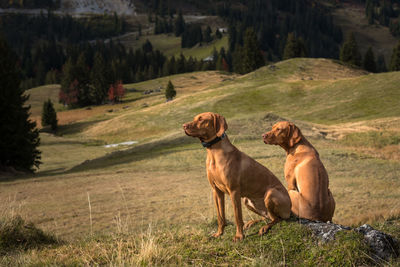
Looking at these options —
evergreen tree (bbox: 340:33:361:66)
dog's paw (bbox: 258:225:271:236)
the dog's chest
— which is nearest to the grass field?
dog's paw (bbox: 258:225:271:236)

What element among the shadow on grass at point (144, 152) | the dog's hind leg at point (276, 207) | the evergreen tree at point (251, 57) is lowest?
the shadow on grass at point (144, 152)

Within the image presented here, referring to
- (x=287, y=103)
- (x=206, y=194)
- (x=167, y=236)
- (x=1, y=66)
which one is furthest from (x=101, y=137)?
(x=167, y=236)

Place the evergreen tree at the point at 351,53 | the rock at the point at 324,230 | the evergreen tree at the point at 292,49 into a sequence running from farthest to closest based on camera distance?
the evergreen tree at the point at 292,49, the evergreen tree at the point at 351,53, the rock at the point at 324,230

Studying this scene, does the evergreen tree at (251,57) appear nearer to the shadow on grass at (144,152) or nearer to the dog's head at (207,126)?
the shadow on grass at (144,152)

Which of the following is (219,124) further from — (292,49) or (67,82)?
(67,82)

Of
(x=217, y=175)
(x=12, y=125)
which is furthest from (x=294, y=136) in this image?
(x=12, y=125)

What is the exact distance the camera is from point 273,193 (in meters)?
5.39

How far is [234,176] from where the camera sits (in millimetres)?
5242

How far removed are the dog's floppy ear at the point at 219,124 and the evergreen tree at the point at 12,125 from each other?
30.6 m

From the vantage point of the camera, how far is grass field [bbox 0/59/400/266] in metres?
5.23

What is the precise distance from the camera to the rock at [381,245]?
16.0 ft

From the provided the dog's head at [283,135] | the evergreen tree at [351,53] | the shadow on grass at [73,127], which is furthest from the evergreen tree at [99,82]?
the dog's head at [283,135]

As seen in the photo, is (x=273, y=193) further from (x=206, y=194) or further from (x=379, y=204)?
(x=206, y=194)

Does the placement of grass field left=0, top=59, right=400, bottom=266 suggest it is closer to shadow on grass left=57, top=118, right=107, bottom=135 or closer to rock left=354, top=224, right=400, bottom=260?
rock left=354, top=224, right=400, bottom=260
